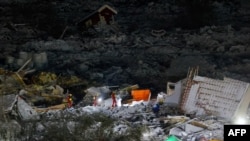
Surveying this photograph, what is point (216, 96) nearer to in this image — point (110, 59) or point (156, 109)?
point (156, 109)

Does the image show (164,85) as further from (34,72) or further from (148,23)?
(148,23)

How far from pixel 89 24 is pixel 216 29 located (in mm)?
4088

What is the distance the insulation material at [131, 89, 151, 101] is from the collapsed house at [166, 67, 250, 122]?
1099 mm

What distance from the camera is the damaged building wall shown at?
33.6 ft

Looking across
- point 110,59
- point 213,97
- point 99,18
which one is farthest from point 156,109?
point 99,18

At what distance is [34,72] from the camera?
46.1 ft

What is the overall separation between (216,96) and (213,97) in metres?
0.07

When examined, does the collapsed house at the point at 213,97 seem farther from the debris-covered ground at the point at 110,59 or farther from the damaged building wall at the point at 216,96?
the debris-covered ground at the point at 110,59

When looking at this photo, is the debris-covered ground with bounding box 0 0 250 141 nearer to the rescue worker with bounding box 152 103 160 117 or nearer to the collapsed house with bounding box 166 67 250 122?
the rescue worker with bounding box 152 103 160 117

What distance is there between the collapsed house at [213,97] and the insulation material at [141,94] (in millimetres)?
1099

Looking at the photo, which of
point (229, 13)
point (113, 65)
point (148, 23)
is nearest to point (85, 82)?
point (113, 65)

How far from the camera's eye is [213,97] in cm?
1054

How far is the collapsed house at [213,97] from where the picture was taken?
33.3ft

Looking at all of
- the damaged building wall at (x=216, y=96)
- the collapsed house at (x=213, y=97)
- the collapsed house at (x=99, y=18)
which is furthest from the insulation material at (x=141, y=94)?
the collapsed house at (x=99, y=18)
